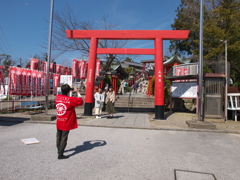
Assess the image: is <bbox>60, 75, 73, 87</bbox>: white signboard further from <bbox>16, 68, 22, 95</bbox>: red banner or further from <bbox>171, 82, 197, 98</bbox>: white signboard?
<bbox>171, 82, 197, 98</bbox>: white signboard

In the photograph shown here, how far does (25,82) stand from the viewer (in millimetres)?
11945

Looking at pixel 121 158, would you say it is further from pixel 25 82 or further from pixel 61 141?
pixel 25 82

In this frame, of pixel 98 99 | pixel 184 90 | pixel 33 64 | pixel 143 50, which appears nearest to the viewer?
pixel 98 99

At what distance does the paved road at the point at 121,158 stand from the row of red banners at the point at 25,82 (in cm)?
605

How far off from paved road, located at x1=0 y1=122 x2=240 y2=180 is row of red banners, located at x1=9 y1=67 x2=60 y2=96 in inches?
238

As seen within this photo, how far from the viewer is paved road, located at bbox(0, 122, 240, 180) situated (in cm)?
326

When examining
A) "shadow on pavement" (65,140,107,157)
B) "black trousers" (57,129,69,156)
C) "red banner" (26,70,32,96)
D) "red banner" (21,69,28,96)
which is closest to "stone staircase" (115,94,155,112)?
"red banner" (26,70,32,96)

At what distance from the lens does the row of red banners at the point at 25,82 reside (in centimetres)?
1120

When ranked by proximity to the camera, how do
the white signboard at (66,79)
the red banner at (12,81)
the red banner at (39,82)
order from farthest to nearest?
1. the white signboard at (66,79)
2. the red banner at (39,82)
3. the red banner at (12,81)

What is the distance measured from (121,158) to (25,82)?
400 inches

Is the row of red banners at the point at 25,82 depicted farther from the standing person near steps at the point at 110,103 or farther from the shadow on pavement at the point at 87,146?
the shadow on pavement at the point at 87,146

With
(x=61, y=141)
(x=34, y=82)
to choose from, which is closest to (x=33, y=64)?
(x=34, y=82)

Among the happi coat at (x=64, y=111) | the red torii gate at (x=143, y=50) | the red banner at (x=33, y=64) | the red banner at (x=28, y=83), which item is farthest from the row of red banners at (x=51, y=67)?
the happi coat at (x=64, y=111)

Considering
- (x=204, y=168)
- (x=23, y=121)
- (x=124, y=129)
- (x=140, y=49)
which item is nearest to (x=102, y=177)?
(x=204, y=168)
